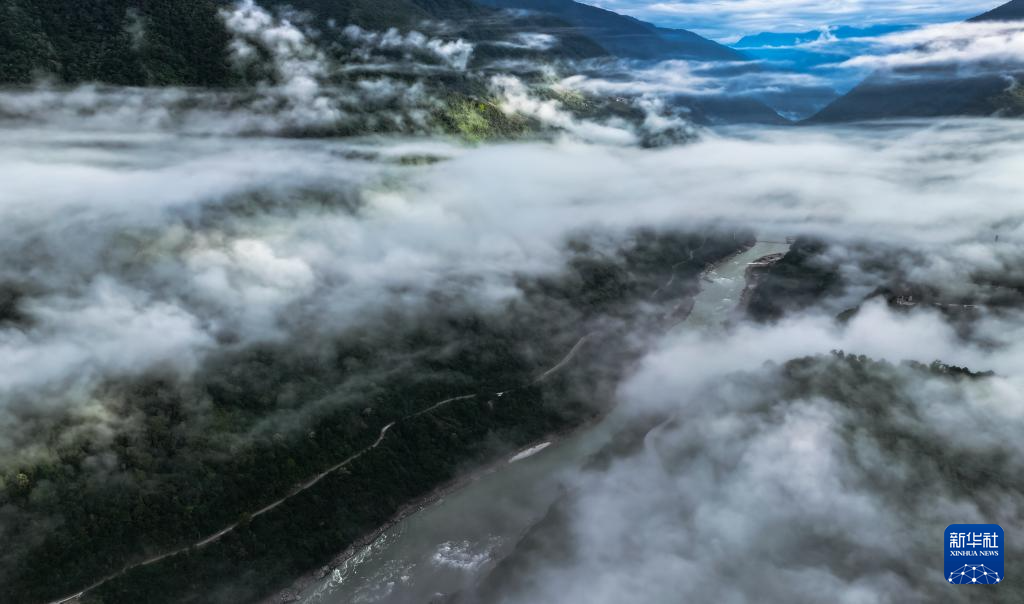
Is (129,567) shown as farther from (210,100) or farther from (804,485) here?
(210,100)

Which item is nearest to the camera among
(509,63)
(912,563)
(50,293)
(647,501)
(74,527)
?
(912,563)

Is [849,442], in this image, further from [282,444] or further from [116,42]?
[116,42]

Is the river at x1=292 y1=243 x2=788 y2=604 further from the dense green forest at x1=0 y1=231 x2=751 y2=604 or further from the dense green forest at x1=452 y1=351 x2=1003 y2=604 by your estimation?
the dense green forest at x1=452 y1=351 x2=1003 y2=604

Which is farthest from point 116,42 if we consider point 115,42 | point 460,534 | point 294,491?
point 460,534

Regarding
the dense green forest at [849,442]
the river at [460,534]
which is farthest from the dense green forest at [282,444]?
the dense green forest at [849,442]

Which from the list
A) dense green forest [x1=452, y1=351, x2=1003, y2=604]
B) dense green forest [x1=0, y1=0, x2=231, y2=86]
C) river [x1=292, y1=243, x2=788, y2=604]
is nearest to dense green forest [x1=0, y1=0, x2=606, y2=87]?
dense green forest [x1=0, y1=0, x2=231, y2=86]

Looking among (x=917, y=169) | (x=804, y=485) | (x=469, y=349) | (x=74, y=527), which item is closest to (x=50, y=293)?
(x=74, y=527)

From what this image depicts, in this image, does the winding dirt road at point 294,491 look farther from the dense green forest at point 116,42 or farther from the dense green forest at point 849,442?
the dense green forest at point 116,42
